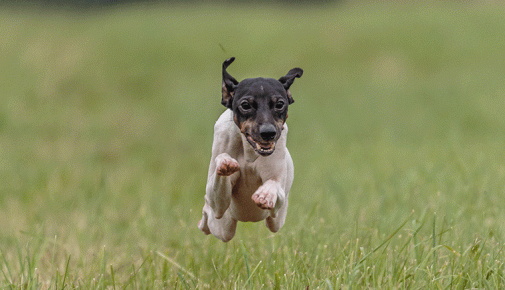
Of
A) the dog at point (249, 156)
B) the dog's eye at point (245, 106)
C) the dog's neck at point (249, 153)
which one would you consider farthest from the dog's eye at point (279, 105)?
the dog's neck at point (249, 153)

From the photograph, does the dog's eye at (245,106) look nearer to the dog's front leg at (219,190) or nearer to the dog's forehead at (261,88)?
the dog's forehead at (261,88)

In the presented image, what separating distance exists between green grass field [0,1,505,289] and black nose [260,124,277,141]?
0.33 m

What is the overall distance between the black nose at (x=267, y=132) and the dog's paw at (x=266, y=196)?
217mm

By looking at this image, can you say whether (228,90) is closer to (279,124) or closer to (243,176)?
(279,124)

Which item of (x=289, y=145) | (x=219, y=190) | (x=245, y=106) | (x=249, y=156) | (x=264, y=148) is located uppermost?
(x=245, y=106)

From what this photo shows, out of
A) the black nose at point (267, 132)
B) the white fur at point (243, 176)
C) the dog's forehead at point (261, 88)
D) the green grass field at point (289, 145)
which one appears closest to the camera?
the black nose at point (267, 132)

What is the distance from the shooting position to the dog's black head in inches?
83.0

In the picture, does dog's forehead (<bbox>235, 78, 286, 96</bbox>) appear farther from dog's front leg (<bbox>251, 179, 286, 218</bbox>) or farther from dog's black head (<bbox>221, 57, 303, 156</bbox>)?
dog's front leg (<bbox>251, 179, 286, 218</bbox>)

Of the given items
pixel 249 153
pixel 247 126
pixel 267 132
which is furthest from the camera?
pixel 249 153

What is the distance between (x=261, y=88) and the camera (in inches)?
86.3

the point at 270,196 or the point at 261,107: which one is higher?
the point at 261,107

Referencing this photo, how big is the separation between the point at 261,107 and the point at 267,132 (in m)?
0.13

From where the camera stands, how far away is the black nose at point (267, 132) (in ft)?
6.82

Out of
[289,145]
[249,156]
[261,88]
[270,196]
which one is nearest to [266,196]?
[270,196]
